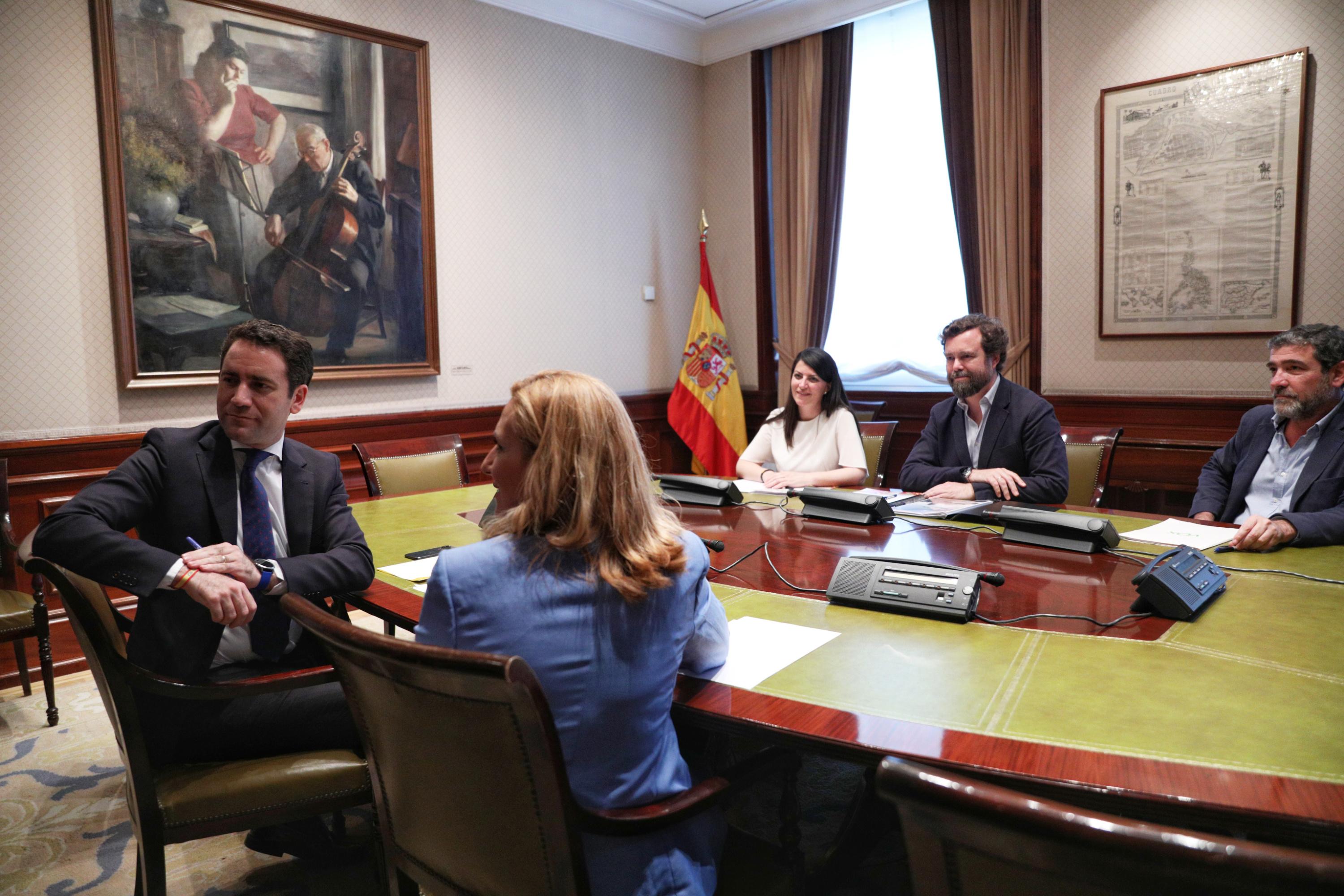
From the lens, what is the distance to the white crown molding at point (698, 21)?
17.6 feet

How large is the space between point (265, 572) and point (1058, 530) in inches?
77.6

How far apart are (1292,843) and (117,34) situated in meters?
4.65

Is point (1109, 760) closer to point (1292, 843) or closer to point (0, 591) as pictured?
point (1292, 843)

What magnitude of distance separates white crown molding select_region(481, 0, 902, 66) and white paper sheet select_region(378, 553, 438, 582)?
3918 millimetres

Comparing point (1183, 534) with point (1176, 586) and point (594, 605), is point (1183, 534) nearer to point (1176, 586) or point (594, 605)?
point (1176, 586)

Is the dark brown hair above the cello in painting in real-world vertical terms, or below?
below

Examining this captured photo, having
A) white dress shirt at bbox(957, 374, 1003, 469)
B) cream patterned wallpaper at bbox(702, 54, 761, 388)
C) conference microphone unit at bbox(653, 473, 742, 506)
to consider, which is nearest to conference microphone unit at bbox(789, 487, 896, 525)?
conference microphone unit at bbox(653, 473, 742, 506)

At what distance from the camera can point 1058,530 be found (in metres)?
2.36

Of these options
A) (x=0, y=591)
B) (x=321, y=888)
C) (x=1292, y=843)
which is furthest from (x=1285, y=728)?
(x=0, y=591)

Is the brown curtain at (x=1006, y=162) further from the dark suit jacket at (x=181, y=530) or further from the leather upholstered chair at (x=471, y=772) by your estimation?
the leather upholstered chair at (x=471, y=772)

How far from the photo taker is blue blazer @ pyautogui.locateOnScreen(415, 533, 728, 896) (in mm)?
1243

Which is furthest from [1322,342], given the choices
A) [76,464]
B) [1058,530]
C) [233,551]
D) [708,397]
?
[76,464]

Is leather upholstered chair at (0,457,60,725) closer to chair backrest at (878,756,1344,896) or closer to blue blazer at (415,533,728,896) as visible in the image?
blue blazer at (415,533,728,896)

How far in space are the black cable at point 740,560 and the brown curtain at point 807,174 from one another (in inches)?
139
